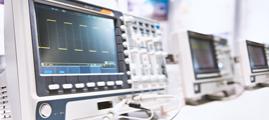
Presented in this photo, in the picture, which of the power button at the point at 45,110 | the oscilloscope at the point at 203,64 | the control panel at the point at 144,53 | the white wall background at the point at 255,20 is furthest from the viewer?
the oscilloscope at the point at 203,64

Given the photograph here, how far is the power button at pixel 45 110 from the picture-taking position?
541 millimetres

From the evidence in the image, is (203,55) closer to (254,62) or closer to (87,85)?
(254,62)

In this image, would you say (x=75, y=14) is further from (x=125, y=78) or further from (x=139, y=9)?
(x=139, y=9)

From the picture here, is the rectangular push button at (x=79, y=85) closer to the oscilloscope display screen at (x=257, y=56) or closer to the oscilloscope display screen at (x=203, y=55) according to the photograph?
the oscilloscope display screen at (x=257, y=56)

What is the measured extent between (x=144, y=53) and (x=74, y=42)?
0.99ft

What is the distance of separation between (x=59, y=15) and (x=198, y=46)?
2.52ft

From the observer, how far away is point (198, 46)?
1.22 meters

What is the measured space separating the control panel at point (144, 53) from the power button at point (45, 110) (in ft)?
1.04

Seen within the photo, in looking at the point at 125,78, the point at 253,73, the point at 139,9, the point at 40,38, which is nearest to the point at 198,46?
the point at 253,73

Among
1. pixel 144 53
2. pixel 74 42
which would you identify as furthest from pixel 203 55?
pixel 74 42

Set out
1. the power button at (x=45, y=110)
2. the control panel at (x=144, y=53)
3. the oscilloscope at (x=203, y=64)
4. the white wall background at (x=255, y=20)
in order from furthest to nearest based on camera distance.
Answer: the oscilloscope at (x=203, y=64) → the control panel at (x=144, y=53) → the white wall background at (x=255, y=20) → the power button at (x=45, y=110)

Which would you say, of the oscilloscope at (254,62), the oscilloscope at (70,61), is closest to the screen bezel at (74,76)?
the oscilloscope at (70,61)

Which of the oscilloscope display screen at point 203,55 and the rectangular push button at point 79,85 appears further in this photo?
the oscilloscope display screen at point 203,55

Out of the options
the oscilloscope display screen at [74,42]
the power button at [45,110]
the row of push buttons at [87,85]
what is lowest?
the power button at [45,110]
